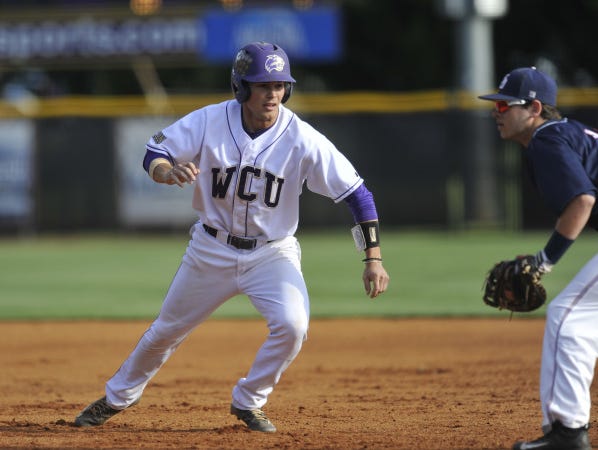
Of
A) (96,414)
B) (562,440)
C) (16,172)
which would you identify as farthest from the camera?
(16,172)

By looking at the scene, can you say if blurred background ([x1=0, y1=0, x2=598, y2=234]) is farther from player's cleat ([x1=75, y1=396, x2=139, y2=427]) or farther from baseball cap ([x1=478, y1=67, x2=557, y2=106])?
baseball cap ([x1=478, y1=67, x2=557, y2=106])

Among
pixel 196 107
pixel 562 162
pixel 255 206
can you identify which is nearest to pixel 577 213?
pixel 562 162

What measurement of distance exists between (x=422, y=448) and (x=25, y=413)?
7.31ft

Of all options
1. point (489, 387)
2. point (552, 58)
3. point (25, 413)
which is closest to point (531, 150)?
point (489, 387)

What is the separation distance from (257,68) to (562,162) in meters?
1.42

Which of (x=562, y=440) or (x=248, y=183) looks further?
(x=248, y=183)

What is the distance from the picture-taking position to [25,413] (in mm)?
5508

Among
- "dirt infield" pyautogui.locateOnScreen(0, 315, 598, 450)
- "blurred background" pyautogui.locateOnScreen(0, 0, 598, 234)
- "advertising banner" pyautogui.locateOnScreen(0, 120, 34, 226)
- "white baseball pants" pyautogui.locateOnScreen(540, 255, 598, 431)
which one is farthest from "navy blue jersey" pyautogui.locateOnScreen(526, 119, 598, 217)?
"advertising banner" pyautogui.locateOnScreen(0, 120, 34, 226)

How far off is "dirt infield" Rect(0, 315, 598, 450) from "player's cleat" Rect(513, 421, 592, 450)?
0.31 m

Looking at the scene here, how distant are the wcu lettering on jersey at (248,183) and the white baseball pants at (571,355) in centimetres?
135

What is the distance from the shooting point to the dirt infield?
4.76 metres

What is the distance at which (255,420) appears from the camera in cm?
486

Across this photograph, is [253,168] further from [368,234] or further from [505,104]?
[505,104]

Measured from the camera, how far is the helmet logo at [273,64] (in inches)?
184
